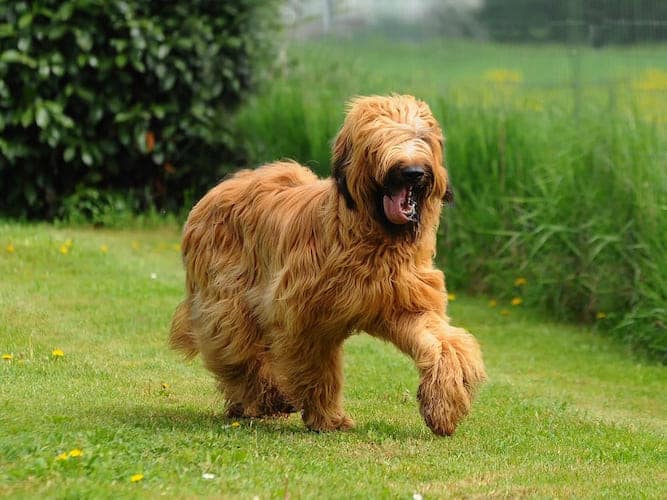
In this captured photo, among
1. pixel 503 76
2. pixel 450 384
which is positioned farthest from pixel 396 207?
pixel 503 76

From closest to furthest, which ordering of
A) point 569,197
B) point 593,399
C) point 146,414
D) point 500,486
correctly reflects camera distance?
point 500,486 < point 146,414 < point 593,399 < point 569,197

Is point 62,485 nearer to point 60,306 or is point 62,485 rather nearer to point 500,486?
point 500,486

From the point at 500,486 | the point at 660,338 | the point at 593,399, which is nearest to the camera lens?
the point at 500,486

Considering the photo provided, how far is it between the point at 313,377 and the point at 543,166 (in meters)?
5.31

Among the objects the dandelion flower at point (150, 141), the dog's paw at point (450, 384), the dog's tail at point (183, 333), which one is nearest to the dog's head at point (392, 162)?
the dog's paw at point (450, 384)

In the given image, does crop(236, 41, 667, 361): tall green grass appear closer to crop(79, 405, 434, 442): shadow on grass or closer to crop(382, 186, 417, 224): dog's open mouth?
crop(79, 405, 434, 442): shadow on grass

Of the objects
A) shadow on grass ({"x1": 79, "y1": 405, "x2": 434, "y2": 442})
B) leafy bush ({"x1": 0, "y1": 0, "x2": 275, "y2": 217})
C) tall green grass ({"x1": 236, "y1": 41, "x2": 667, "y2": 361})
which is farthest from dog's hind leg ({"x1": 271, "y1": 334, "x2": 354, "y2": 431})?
leafy bush ({"x1": 0, "y1": 0, "x2": 275, "y2": 217})

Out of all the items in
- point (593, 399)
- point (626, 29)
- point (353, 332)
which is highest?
point (626, 29)

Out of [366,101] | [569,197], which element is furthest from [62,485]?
[569,197]

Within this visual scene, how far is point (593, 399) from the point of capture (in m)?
9.55

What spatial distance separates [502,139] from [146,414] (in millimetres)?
6122

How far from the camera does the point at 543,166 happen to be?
12.3 metres

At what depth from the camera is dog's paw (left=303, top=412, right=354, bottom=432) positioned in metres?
7.68

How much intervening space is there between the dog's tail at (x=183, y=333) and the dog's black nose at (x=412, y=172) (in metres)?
2.16
